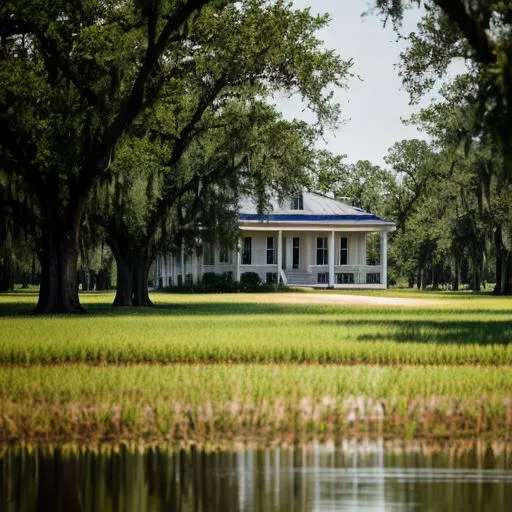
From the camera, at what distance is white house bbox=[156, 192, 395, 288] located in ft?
235

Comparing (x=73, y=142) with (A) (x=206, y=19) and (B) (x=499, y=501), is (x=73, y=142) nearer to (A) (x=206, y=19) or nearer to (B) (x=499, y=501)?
(A) (x=206, y=19)

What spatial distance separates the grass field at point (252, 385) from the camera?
9312mm

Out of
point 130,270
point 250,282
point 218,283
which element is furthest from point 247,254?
point 130,270

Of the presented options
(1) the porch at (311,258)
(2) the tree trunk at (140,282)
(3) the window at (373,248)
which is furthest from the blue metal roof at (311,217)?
(3) the window at (373,248)

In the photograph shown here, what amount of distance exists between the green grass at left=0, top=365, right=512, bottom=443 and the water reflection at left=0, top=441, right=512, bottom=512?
28.0 inches

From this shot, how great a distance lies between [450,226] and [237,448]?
68714mm

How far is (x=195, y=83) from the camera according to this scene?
1633 inches

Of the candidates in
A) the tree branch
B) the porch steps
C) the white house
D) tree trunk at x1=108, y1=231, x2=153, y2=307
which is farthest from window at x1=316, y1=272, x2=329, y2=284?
the tree branch

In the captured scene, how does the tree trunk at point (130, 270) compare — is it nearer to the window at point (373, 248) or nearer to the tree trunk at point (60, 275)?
the tree trunk at point (60, 275)

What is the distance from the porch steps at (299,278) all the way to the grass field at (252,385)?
50585 millimetres

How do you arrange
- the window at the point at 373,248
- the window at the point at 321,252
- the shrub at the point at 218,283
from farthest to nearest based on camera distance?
the window at the point at 373,248
the window at the point at 321,252
the shrub at the point at 218,283

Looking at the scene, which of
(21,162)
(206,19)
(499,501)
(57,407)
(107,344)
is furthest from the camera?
(206,19)

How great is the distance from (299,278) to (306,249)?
7.20 ft

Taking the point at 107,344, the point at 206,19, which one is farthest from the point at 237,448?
the point at 206,19
